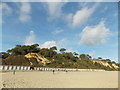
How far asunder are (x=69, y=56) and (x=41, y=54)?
60.9 ft

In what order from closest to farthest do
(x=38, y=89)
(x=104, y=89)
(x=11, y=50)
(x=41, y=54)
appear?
1. (x=38, y=89)
2. (x=104, y=89)
3. (x=11, y=50)
4. (x=41, y=54)

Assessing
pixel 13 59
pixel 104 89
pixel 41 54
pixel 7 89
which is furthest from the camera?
pixel 41 54

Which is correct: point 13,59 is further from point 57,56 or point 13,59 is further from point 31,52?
point 57,56

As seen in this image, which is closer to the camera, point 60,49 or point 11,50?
point 11,50

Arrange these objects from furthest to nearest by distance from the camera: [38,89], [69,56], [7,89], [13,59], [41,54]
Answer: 1. [69,56]
2. [41,54]
3. [13,59]
4. [38,89]
5. [7,89]

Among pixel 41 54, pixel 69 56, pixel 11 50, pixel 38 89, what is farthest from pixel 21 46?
pixel 38 89

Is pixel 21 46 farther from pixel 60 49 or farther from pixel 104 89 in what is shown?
pixel 104 89

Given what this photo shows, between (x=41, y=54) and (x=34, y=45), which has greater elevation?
(x=34, y=45)

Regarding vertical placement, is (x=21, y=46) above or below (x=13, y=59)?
above

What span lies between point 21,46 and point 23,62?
85.5 feet

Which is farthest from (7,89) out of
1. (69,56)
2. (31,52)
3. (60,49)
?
(60,49)

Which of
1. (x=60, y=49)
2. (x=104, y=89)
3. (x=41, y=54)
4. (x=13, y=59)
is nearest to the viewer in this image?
(x=104, y=89)

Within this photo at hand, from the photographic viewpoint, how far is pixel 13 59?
59344mm

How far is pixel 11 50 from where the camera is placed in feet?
263
